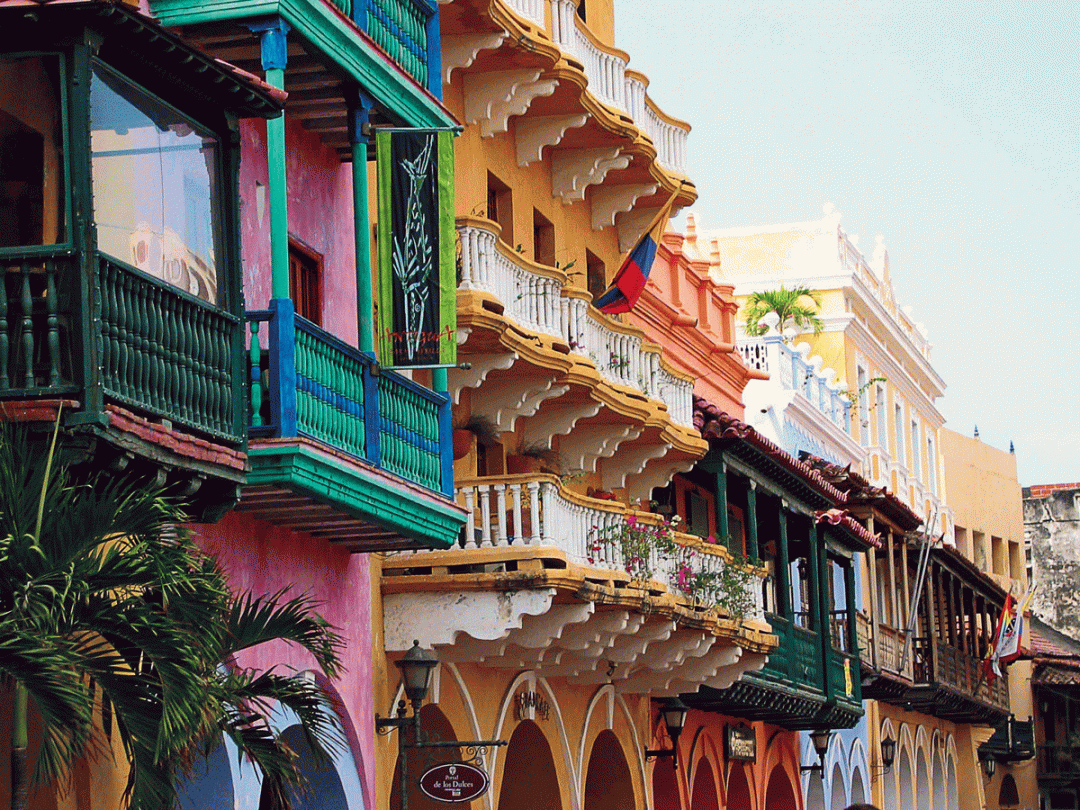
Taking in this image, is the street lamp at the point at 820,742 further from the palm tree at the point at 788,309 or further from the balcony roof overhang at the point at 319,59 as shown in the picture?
the balcony roof overhang at the point at 319,59

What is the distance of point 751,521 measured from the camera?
26281 mm

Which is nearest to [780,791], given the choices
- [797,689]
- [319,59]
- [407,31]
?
[797,689]

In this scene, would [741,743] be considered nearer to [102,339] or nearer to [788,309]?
[788,309]

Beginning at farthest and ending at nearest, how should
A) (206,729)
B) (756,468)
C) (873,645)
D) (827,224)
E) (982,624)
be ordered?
1. (982,624)
2. (827,224)
3. (873,645)
4. (756,468)
5. (206,729)

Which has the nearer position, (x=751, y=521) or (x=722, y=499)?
(x=722, y=499)

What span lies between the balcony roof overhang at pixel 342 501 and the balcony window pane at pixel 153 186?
156cm

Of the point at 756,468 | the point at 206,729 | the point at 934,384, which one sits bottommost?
the point at 206,729

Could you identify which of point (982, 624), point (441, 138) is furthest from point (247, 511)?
point (982, 624)

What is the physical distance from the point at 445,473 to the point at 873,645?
65.4 feet

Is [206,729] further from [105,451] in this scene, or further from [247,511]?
[247,511]

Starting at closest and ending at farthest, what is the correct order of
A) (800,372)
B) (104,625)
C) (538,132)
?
(104,625) → (538,132) → (800,372)

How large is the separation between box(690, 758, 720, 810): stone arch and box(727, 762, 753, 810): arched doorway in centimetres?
133

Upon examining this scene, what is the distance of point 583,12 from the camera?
2486 centimetres

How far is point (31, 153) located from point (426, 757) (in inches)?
321
